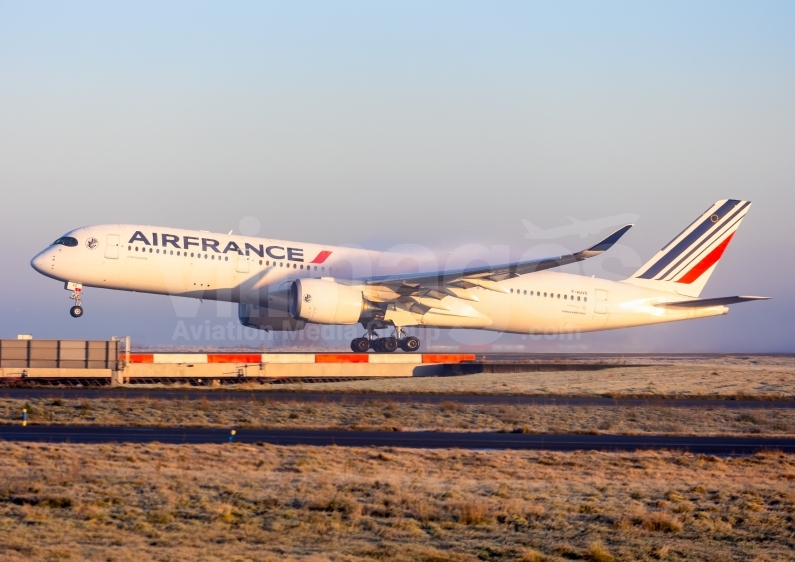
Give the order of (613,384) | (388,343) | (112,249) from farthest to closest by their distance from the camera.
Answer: (388,343), (613,384), (112,249)

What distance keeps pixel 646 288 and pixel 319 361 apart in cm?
1818

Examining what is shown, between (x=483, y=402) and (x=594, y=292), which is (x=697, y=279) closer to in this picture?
(x=594, y=292)

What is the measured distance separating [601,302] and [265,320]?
16.7m

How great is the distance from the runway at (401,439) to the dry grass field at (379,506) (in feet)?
7.01

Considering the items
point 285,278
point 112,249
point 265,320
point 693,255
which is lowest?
point 265,320

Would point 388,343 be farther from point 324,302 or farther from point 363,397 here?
point 363,397

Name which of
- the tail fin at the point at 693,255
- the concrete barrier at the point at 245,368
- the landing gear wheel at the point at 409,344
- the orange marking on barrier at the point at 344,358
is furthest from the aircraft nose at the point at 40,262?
the tail fin at the point at 693,255

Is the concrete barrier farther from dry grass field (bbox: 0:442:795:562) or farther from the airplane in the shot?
dry grass field (bbox: 0:442:795:562)

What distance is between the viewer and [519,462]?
733 inches

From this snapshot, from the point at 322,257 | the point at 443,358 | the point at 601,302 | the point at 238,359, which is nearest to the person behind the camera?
the point at 238,359

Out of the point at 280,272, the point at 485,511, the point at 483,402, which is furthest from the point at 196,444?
the point at 280,272

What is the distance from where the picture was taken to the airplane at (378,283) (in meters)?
39.6

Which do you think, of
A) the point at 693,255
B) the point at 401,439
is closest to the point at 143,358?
the point at 401,439

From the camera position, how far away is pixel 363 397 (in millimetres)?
32781
